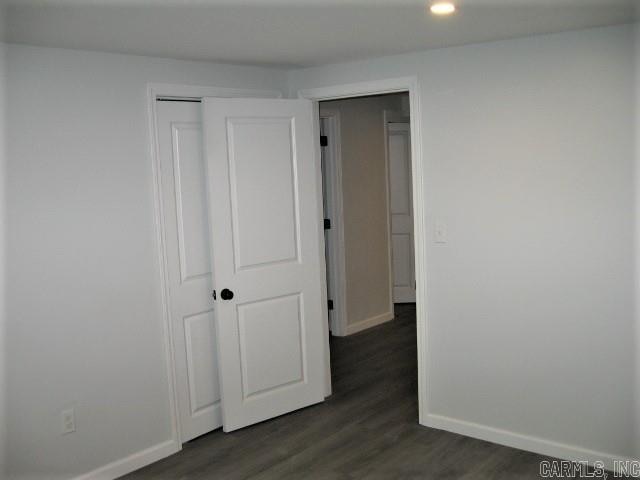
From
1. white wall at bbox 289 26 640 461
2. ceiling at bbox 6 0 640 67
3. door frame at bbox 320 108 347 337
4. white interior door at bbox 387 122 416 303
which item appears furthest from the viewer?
white interior door at bbox 387 122 416 303

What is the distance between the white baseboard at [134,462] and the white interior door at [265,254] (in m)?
0.39

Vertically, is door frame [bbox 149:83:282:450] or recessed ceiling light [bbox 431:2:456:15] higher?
recessed ceiling light [bbox 431:2:456:15]

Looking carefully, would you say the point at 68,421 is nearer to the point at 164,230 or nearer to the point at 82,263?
the point at 82,263

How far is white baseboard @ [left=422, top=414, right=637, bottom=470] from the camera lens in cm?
356

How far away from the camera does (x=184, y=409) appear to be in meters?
4.03

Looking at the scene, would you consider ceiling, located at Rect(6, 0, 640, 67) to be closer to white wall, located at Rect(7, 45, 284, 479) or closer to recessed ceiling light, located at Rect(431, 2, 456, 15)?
recessed ceiling light, located at Rect(431, 2, 456, 15)

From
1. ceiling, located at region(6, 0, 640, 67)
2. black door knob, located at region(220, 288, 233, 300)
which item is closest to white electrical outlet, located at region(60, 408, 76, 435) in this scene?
black door knob, located at region(220, 288, 233, 300)

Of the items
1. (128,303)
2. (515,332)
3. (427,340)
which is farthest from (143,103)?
(515,332)

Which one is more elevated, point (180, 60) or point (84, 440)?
point (180, 60)

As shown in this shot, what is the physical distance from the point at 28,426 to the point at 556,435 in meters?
2.72

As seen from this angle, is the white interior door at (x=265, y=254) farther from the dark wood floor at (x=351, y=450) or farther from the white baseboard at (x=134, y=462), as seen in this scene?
the white baseboard at (x=134, y=462)

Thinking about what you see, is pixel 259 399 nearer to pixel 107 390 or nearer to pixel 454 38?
pixel 107 390

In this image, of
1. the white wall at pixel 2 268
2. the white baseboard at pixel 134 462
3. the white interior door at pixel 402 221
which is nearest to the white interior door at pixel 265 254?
the white baseboard at pixel 134 462

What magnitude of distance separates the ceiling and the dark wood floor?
2232 mm
